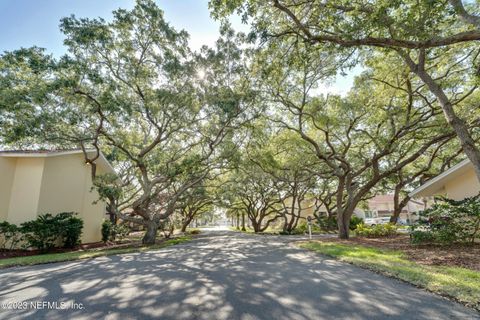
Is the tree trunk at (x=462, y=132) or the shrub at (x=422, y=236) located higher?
the tree trunk at (x=462, y=132)

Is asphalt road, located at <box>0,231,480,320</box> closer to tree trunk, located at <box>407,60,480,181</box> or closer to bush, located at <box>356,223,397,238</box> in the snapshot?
tree trunk, located at <box>407,60,480,181</box>

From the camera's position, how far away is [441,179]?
1223cm

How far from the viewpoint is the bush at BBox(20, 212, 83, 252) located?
38.1 ft

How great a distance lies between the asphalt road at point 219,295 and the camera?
374cm

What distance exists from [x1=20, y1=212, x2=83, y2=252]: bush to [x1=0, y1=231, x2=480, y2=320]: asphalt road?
5512mm

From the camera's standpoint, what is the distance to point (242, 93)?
13656mm

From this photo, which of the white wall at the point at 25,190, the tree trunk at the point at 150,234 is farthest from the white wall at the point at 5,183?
the tree trunk at the point at 150,234

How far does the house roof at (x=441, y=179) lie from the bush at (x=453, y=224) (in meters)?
1.80

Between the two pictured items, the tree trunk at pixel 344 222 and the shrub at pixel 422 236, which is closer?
the shrub at pixel 422 236

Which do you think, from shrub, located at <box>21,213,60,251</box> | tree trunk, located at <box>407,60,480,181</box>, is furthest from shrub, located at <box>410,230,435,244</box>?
shrub, located at <box>21,213,60,251</box>

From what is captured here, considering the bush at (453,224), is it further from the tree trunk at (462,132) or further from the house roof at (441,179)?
the tree trunk at (462,132)

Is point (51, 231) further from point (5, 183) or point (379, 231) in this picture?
point (379, 231)

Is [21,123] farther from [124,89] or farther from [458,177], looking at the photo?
[458,177]

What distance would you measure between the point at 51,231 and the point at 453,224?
1734 cm
